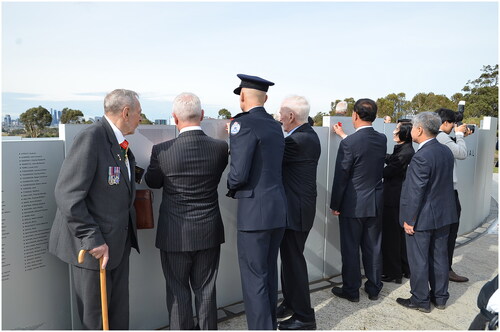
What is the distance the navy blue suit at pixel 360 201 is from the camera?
3889 mm

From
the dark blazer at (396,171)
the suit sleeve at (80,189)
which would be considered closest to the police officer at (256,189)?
A: the suit sleeve at (80,189)

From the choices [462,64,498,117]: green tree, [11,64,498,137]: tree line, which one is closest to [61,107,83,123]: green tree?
[11,64,498,137]: tree line

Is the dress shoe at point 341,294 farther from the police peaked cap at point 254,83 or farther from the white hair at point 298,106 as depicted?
the police peaked cap at point 254,83

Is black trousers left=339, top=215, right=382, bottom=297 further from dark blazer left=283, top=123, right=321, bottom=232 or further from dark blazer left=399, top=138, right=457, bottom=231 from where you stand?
dark blazer left=283, top=123, right=321, bottom=232

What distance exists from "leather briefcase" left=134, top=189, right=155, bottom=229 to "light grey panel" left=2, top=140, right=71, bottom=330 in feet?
1.89

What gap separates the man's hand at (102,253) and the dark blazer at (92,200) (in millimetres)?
29

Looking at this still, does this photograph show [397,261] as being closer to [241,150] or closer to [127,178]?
[241,150]

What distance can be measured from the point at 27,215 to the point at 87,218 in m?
0.60

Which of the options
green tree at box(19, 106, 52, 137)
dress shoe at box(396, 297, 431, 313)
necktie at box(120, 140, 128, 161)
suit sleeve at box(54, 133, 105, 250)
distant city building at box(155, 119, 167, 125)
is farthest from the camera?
dress shoe at box(396, 297, 431, 313)

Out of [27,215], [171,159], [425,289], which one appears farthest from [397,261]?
[27,215]

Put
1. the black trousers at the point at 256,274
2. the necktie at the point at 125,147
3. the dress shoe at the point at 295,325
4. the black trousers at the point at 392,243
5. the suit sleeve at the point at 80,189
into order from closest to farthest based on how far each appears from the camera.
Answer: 1. the suit sleeve at the point at 80,189
2. the necktie at the point at 125,147
3. the black trousers at the point at 256,274
4. the dress shoe at the point at 295,325
5. the black trousers at the point at 392,243

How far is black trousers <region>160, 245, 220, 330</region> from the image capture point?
2998mm

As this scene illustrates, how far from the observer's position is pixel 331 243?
473 cm

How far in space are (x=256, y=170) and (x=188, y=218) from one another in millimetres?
611
